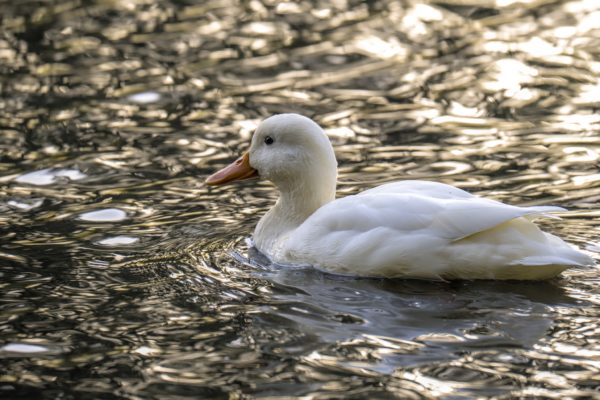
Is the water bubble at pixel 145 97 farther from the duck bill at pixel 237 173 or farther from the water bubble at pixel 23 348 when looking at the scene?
the water bubble at pixel 23 348

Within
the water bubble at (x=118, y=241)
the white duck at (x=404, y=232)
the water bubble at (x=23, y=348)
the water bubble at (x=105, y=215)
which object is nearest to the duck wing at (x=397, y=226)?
the white duck at (x=404, y=232)

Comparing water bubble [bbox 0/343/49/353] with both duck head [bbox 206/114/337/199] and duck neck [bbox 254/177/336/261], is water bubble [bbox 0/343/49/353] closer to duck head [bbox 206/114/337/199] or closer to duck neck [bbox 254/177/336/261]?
duck neck [bbox 254/177/336/261]

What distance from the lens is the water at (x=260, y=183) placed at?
654 cm

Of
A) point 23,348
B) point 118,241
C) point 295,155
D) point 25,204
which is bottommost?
point 23,348

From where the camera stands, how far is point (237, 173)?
8.85 metres

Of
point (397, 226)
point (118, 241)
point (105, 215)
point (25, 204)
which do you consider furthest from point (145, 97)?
point (397, 226)

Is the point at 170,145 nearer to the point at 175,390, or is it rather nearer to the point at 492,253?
the point at 492,253

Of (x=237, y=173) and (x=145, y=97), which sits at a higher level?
(x=145, y=97)

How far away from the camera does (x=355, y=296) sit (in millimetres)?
7582

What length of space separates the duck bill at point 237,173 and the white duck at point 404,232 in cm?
35

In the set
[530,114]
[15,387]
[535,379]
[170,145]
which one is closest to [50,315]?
[15,387]

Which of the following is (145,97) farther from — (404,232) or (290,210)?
(404,232)

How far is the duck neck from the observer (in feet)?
27.9

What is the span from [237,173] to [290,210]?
1.71ft
